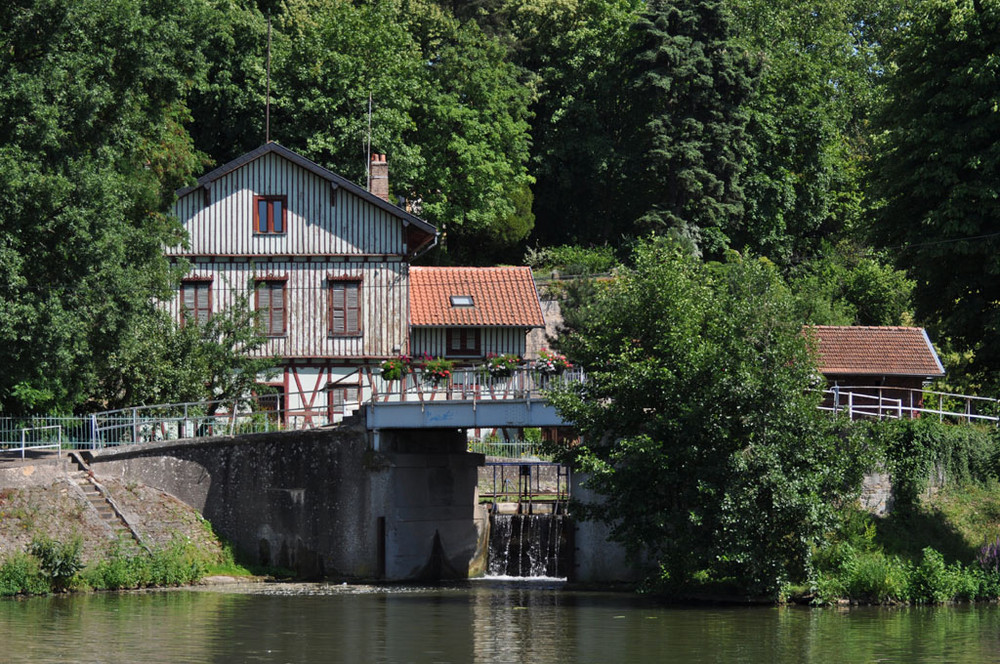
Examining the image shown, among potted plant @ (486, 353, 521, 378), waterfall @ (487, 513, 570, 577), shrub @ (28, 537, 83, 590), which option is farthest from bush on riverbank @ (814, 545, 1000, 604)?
shrub @ (28, 537, 83, 590)

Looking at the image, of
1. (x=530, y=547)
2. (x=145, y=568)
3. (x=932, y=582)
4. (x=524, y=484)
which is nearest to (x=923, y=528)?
(x=932, y=582)

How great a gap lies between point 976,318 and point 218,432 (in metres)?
19.9

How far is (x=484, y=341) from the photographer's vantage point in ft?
166

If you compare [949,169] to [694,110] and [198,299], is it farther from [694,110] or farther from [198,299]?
[694,110]

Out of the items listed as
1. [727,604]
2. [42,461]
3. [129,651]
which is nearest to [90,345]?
[42,461]

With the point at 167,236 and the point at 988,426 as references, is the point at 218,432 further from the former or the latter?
the point at 988,426

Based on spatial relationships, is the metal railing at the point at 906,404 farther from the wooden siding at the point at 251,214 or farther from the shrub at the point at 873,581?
the wooden siding at the point at 251,214

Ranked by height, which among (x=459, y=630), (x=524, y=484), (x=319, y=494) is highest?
(x=524, y=484)

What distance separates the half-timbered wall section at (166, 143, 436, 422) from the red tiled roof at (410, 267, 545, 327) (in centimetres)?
250

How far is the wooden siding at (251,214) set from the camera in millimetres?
47562

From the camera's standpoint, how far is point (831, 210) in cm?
7281

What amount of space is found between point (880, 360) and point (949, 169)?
9837 millimetres

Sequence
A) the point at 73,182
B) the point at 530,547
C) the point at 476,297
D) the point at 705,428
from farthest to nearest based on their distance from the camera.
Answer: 1. the point at 476,297
2. the point at 530,547
3. the point at 73,182
4. the point at 705,428

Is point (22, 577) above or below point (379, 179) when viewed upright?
below
